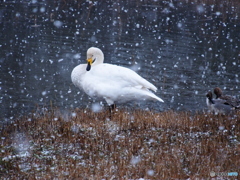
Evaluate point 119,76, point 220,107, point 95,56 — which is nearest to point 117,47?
point 95,56

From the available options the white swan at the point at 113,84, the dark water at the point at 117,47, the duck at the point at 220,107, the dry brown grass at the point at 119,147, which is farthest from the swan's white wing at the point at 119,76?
the dark water at the point at 117,47

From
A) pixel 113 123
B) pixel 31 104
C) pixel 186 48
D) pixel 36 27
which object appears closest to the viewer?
pixel 113 123

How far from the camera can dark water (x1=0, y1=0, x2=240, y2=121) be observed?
1334 centimetres

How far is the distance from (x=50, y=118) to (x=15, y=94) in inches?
181

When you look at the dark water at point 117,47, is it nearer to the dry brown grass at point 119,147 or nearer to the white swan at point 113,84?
the white swan at point 113,84

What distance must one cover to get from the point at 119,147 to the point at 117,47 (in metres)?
13.8

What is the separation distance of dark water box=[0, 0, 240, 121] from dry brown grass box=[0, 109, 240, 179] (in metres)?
3.51

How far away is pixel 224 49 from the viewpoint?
21.5 metres

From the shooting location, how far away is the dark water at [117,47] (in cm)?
1334

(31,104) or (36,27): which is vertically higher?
(36,27)

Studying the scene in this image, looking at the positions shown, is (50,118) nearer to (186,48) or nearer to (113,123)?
(113,123)

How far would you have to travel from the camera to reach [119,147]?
6.48 m

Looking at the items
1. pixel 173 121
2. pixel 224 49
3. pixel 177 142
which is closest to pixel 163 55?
pixel 224 49

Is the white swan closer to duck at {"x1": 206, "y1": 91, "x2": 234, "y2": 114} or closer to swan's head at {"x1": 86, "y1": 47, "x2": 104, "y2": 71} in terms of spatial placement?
swan's head at {"x1": 86, "y1": 47, "x2": 104, "y2": 71}
